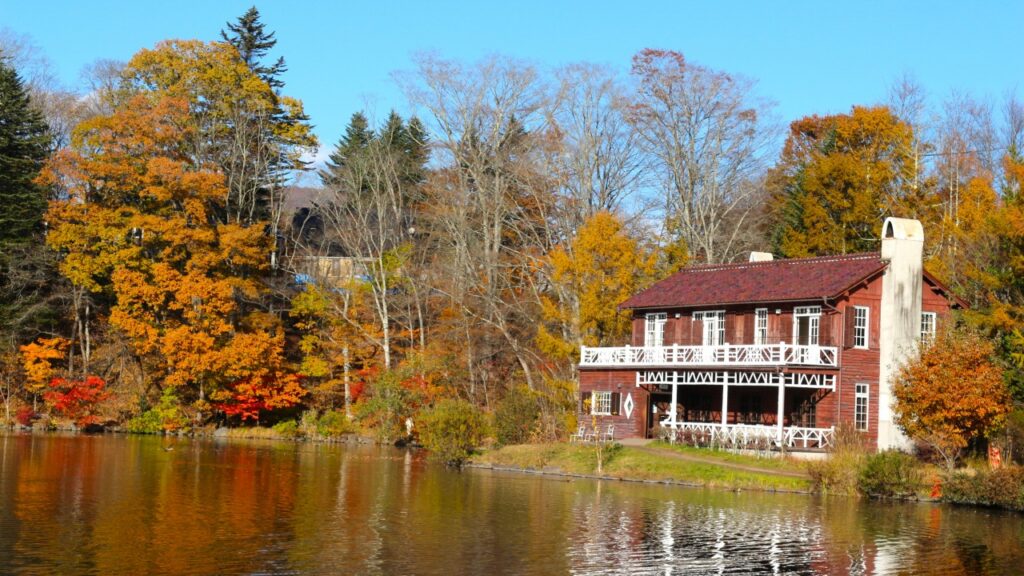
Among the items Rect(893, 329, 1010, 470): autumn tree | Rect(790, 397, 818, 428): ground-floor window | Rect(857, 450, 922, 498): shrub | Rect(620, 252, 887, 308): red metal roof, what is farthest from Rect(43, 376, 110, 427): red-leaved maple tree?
Rect(893, 329, 1010, 470): autumn tree

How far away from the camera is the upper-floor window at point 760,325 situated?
156 ft

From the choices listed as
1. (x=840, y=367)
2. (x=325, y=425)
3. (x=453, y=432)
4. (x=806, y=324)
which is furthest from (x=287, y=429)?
(x=840, y=367)

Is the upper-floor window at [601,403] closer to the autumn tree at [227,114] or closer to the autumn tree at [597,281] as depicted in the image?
the autumn tree at [597,281]

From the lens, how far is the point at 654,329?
5228 cm

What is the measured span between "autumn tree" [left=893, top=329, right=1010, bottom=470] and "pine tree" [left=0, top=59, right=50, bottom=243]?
46.0 meters

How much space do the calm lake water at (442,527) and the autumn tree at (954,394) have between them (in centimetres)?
357

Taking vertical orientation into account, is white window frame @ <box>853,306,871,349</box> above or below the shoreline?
above

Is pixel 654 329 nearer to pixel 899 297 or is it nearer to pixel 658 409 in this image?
pixel 658 409

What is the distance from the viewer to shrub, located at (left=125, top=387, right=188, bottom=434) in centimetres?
6150

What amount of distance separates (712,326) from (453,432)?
11.4 metres

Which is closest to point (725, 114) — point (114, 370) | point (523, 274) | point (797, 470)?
point (523, 274)

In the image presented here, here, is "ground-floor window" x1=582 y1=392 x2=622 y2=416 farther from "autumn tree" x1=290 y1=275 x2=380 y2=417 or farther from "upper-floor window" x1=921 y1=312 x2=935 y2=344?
"autumn tree" x1=290 y1=275 x2=380 y2=417

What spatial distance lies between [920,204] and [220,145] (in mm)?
35991

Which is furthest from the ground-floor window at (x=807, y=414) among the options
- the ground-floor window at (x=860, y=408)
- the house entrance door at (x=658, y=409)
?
the house entrance door at (x=658, y=409)
